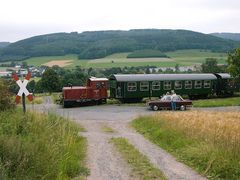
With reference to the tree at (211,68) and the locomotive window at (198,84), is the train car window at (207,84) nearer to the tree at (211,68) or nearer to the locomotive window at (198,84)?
the locomotive window at (198,84)

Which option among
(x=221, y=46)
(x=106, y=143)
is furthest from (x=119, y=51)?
(x=106, y=143)

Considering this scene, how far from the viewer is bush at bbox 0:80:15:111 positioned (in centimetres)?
1422

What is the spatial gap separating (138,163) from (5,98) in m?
6.02

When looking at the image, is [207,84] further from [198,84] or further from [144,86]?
[144,86]

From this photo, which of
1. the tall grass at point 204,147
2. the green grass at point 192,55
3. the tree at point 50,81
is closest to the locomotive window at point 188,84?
the tall grass at point 204,147

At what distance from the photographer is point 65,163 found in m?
9.21

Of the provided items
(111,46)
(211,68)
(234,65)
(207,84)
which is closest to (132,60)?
(111,46)

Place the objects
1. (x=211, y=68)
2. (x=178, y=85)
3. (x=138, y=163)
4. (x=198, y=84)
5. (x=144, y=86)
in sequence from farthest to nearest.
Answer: (x=211, y=68) → (x=198, y=84) → (x=178, y=85) → (x=144, y=86) → (x=138, y=163)

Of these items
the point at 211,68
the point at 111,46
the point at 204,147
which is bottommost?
the point at 211,68

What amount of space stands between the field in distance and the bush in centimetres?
10711

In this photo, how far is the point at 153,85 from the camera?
40719 mm

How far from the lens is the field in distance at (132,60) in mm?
128750

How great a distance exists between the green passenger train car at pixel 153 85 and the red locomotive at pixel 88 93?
4.43 ft

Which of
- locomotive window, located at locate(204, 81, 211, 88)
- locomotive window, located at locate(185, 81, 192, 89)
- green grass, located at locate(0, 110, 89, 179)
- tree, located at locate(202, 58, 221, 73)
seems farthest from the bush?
tree, located at locate(202, 58, 221, 73)
